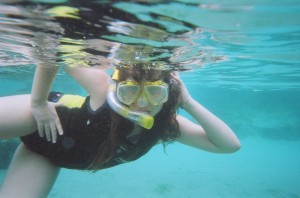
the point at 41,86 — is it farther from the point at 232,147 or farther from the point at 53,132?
the point at 232,147

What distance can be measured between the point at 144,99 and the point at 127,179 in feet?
48.9

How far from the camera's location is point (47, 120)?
5.26 metres

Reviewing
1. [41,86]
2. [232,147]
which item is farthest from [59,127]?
[232,147]

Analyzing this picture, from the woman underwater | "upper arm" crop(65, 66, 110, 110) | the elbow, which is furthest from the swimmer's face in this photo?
the elbow

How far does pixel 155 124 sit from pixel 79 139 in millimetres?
1696

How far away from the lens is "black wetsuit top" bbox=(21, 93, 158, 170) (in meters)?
5.62

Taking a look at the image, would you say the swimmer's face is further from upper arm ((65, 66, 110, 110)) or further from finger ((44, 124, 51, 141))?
finger ((44, 124, 51, 141))

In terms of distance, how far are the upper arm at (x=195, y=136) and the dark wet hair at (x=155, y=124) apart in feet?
1.07

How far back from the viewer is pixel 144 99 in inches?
215

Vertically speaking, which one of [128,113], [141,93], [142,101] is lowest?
[128,113]

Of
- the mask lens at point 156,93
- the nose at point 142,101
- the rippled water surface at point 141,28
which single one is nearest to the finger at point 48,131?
the nose at point 142,101

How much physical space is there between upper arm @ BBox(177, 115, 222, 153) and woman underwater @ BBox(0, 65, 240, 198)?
14.5 inches

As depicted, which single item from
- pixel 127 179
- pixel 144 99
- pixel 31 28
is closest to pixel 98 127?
pixel 144 99

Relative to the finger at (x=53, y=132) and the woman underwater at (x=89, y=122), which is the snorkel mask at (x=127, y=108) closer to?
the woman underwater at (x=89, y=122)
